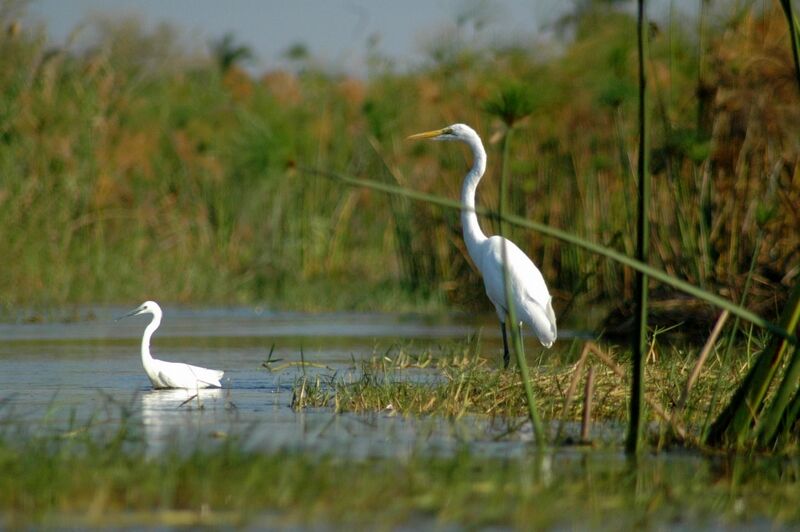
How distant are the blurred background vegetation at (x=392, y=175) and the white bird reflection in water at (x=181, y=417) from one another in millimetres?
4396

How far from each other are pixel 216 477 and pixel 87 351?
5903 millimetres

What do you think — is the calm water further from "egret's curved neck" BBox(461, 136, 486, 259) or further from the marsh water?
"egret's curved neck" BBox(461, 136, 486, 259)

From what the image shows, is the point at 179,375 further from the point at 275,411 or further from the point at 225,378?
the point at 275,411

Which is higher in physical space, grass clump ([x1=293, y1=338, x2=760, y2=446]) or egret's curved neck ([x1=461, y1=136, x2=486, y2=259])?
egret's curved neck ([x1=461, y1=136, x2=486, y2=259])

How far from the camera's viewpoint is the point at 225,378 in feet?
27.6

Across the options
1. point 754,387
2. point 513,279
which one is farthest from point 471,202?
point 754,387

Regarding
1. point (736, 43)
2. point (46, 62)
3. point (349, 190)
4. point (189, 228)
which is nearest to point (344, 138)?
point (349, 190)

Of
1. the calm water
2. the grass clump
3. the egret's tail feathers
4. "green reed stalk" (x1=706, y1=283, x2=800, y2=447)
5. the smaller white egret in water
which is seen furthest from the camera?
the egret's tail feathers

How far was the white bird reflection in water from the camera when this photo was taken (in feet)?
17.7

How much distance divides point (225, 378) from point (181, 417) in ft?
6.40

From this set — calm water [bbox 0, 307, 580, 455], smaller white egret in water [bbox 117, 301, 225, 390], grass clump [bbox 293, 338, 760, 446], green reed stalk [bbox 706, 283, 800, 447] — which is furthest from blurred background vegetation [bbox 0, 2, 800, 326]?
green reed stalk [bbox 706, 283, 800, 447]

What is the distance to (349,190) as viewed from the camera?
54.4 ft

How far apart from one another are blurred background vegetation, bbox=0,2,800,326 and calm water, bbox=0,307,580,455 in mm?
1047

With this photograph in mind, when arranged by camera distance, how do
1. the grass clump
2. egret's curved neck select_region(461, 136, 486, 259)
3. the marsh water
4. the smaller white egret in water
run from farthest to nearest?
egret's curved neck select_region(461, 136, 486, 259) → the smaller white egret in water → the grass clump → the marsh water
